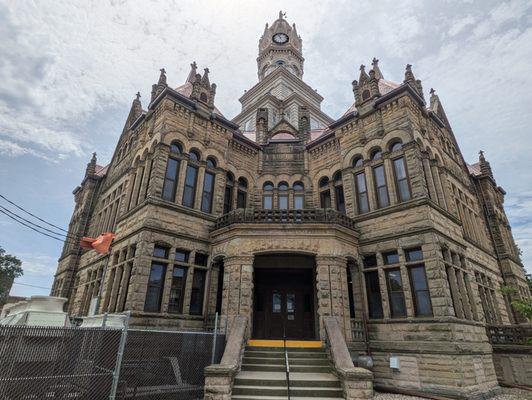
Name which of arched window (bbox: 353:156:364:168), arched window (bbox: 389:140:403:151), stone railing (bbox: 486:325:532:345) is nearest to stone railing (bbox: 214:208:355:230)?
arched window (bbox: 353:156:364:168)

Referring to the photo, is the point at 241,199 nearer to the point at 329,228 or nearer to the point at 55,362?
the point at 329,228

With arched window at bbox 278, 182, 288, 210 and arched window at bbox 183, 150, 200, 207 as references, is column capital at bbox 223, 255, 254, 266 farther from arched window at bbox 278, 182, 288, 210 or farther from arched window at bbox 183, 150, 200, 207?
arched window at bbox 278, 182, 288, 210

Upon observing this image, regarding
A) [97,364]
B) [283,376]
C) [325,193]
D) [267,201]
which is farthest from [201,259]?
[325,193]

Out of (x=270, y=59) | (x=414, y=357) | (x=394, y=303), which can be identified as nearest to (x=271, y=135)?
(x=394, y=303)

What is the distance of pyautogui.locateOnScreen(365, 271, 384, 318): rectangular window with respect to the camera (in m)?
14.2

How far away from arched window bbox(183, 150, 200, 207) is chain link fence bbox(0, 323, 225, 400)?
22.9 ft

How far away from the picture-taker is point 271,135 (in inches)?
874

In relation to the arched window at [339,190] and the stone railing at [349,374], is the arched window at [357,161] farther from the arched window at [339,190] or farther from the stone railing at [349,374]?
the stone railing at [349,374]

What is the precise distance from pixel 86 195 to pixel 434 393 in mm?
26258

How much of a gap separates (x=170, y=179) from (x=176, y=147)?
1889 millimetres

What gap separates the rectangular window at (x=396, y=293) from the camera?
528 inches

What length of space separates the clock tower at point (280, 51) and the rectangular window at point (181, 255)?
33.7m

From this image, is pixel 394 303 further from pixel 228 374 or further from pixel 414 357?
pixel 228 374

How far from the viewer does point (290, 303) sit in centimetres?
1639
